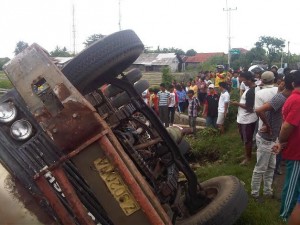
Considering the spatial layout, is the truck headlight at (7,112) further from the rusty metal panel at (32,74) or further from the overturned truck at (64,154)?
the rusty metal panel at (32,74)

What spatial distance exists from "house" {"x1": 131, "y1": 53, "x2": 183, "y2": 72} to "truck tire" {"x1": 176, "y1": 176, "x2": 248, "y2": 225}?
160 feet

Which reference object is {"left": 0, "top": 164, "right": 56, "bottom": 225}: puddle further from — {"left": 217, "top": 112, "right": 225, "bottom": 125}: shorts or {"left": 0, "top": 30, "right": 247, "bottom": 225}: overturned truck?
{"left": 217, "top": 112, "right": 225, "bottom": 125}: shorts

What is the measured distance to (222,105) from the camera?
348 inches

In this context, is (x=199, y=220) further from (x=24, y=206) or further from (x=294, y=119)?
(x=24, y=206)

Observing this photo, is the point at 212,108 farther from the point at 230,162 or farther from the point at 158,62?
the point at 158,62

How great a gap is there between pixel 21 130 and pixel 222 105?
274 inches

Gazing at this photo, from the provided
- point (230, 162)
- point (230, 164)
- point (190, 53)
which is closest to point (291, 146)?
point (230, 164)

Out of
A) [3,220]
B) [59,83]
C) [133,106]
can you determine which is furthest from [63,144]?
[133,106]

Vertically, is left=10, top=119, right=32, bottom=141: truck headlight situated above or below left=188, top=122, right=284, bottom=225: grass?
above

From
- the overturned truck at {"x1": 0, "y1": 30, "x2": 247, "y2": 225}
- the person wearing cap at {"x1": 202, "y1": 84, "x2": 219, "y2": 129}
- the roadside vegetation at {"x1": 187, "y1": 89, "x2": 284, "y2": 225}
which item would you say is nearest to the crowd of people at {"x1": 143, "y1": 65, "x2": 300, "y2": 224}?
the roadside vegetation at {"x1": 187, "y1": 89, "x2": 284, "y2": 225}

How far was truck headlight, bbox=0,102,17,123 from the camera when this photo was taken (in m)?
2.33

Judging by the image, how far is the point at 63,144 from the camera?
215 centimetres

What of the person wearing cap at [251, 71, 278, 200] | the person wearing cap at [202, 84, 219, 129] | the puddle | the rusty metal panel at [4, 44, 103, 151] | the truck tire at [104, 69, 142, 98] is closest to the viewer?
the rusty metal panel at [4, 44, 103, 151]

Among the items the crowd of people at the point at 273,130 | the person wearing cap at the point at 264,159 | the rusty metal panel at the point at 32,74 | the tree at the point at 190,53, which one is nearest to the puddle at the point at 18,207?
the rusty metal panel at the point at 32,74
